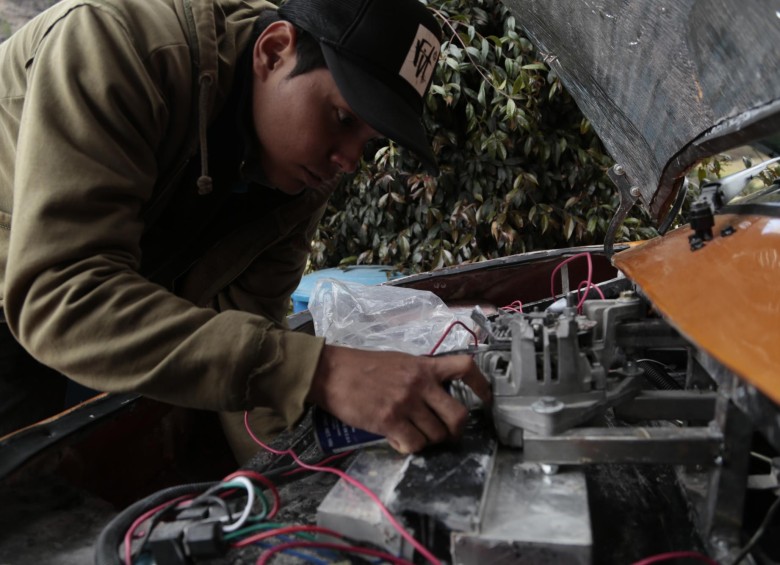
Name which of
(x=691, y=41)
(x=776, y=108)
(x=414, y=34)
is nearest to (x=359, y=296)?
(x=414, y=34)

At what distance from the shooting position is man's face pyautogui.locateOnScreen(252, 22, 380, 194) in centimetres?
125

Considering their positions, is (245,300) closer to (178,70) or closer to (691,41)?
(178,70)

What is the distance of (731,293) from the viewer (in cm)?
81

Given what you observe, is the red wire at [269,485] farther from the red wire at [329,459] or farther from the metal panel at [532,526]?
the metal panel at [532,526]

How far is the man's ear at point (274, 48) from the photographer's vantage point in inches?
50.3

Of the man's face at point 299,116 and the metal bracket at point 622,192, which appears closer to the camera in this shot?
the man's face at point 299,116

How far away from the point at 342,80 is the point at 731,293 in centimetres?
78

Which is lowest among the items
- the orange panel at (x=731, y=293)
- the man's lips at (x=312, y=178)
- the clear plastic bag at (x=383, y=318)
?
the clear plastic bag at (x=383, y=318)

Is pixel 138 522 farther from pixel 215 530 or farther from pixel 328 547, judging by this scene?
pixel 328 547

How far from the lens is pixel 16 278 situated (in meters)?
0.95

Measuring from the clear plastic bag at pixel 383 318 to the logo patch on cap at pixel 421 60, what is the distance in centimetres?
78

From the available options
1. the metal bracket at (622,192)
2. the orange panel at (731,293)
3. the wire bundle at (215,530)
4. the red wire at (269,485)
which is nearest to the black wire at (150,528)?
the wire bundle at (215,530)

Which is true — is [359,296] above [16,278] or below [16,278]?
below

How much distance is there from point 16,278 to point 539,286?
72.5 inches
